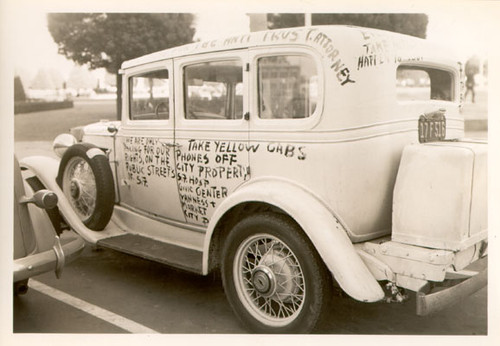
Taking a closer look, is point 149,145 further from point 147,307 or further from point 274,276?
point 274,276

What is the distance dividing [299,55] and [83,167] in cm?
157

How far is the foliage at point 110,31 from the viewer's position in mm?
2502

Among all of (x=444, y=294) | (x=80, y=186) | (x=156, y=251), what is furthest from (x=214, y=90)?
(x=444, y=294)

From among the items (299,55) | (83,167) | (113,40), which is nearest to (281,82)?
(299,55)

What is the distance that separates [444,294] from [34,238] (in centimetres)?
175

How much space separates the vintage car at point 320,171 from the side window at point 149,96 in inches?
2.8

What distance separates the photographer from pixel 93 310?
8.26 feet

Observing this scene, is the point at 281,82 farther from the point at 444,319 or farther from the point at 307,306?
the point at 444,319

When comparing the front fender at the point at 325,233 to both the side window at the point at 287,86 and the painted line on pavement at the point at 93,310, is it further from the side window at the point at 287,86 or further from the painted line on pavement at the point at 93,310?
the painted line on pavement at the point at 93,310

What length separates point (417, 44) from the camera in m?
2.37

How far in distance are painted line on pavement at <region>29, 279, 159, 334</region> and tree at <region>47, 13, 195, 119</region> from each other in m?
1.15

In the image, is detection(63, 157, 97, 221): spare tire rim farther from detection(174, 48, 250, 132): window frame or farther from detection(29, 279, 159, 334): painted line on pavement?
→ detection(174, 48, 250, 132): window frame

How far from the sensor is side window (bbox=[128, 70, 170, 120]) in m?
2.83

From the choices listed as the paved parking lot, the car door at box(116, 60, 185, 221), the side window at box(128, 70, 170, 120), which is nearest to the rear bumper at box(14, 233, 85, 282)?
the paved parking lot
